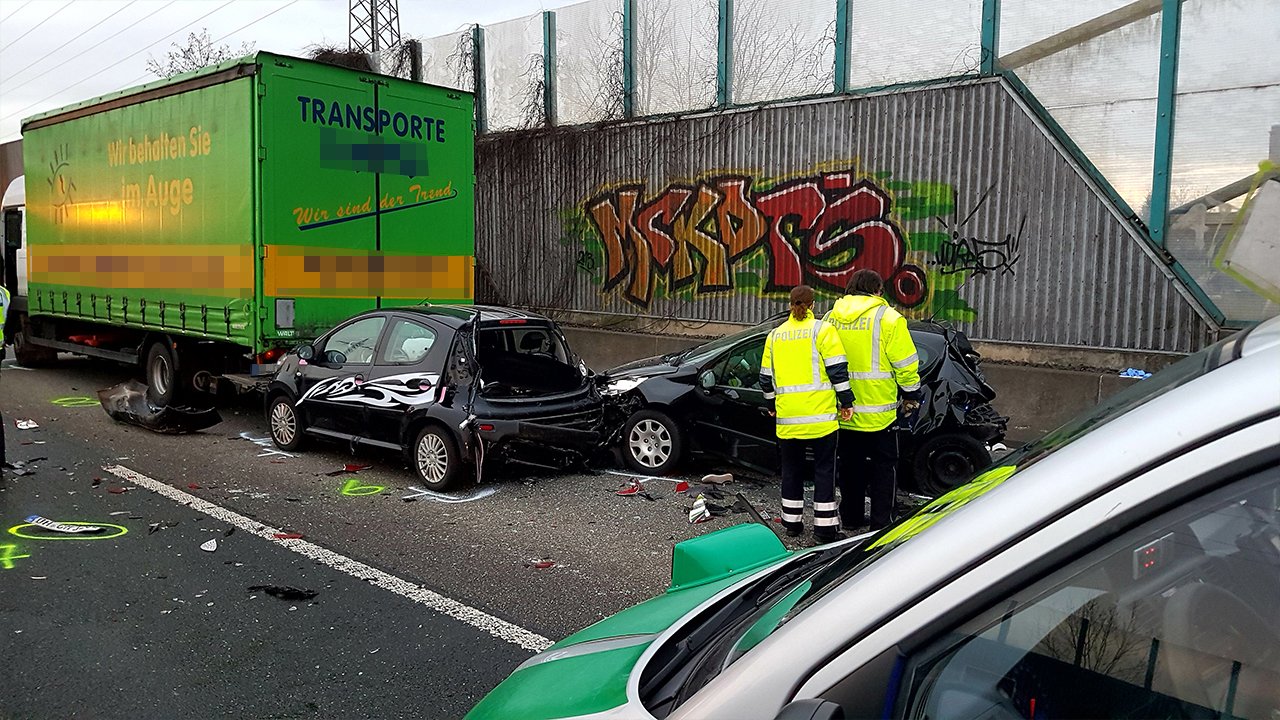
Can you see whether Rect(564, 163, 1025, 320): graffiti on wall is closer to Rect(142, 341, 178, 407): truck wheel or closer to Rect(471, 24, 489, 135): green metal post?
Rect(471, 24, 489, 135): green metal post

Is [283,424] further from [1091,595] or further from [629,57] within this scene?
[629,57]

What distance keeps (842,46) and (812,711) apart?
42.9 feet

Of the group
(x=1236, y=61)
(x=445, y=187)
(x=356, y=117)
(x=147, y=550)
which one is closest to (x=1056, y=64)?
(x=1236, y=61)

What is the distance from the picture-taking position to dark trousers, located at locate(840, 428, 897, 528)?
21.0 feet

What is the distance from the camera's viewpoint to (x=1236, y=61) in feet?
33.0

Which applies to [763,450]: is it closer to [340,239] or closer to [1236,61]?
[340,239]

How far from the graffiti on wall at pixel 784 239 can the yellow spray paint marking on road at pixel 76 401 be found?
7862 mm

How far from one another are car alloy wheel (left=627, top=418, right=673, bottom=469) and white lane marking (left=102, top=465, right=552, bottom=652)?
3266 mm

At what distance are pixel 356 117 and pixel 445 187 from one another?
1341 mm

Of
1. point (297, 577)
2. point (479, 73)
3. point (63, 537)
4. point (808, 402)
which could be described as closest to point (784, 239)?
point (808, 402)

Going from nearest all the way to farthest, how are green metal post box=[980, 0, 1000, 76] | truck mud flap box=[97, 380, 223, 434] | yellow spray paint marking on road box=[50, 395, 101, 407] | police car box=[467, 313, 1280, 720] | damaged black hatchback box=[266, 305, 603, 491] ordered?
1. police car box=[467, 313, 1280, 720]
2. damaged black hatchback box=[266, 305, 603, 491]
3. truck mud flap box=[97, 380, 223, 434]
4. green metal post box=[980, 0, 1000, 76]
5. yellow spray paint marking on road box=[50, 395, 101, 407]

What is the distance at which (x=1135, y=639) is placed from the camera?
4.58 feet

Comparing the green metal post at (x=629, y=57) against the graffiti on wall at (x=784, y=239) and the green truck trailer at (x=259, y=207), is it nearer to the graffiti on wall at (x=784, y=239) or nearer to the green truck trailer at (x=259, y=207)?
the graffiti on wall at (x=784, y=239)

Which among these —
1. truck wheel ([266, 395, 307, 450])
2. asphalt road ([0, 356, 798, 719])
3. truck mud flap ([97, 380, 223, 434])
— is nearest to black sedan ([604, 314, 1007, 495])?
asphalt road ([0, 356, 798, 719])
